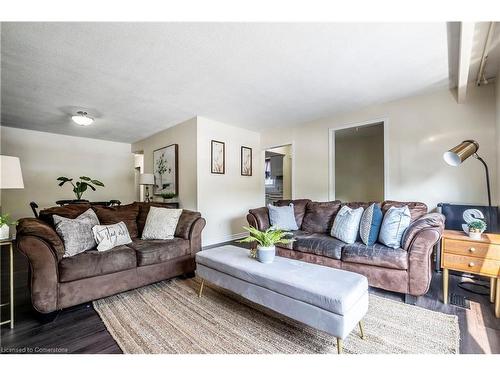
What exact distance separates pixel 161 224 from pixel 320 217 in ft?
7.16

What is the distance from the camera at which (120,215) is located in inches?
117

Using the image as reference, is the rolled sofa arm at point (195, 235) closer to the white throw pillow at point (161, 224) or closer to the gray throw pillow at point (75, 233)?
the white throw pillow at point (161, 224)

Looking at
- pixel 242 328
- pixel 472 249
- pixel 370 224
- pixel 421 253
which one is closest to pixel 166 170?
pixel 242 328

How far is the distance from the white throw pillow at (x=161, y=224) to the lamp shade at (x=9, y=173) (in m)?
1.34

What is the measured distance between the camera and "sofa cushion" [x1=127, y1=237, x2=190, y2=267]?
241cm

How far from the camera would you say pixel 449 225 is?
9.33ft

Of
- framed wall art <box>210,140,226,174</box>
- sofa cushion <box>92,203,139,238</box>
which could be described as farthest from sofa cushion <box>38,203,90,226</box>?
framed wall art <box>210,140,226,174</box>

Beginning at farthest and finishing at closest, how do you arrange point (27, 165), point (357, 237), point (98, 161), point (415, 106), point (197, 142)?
point (98, 161) → point (27, 165) → point (197, 142) → point (415, 106) → point (357, 237)

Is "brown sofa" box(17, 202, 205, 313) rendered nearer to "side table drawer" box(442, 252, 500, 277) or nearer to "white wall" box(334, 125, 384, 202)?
"side table drawer" box(442, 252, 500, 277)

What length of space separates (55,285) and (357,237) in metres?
3.03

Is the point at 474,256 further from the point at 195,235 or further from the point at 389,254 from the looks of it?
the point at 195,235

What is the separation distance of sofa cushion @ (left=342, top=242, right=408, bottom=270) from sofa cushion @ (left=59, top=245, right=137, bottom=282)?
7.50 ft
